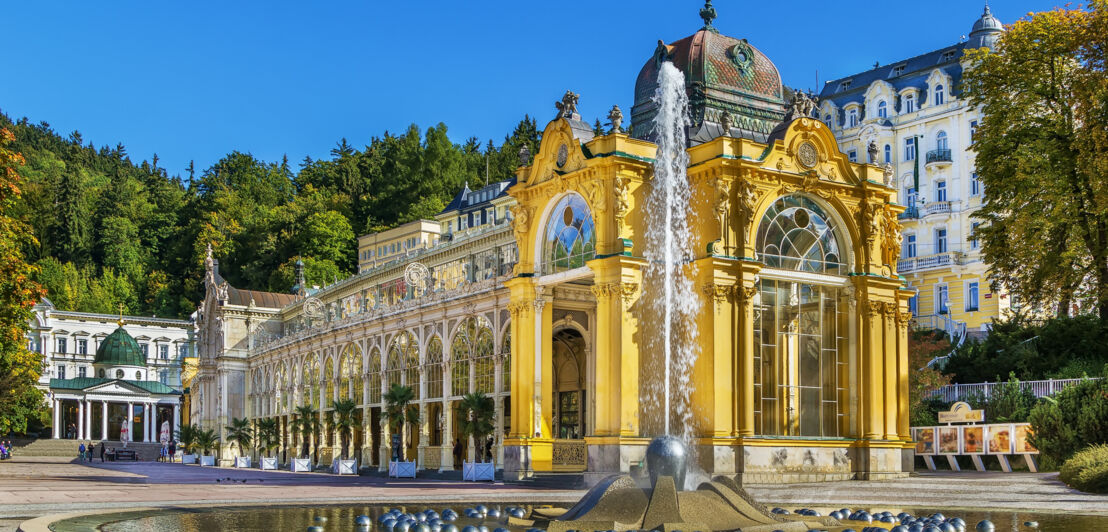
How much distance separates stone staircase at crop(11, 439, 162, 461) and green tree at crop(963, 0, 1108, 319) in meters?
73.2

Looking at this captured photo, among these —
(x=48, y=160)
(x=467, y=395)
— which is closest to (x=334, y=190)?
(x=48, y=160)

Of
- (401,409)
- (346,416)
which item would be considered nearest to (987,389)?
(401,409)

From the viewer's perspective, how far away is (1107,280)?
36688 millimetres

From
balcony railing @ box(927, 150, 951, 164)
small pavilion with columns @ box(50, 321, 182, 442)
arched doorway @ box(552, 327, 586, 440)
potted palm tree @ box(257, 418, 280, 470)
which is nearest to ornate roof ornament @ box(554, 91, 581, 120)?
arched doorway @ box(552, 327, 586, 440)

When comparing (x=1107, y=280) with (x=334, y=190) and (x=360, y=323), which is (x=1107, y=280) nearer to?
(x=360, y=323)

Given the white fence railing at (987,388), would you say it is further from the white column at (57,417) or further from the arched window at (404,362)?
the white column at (57,417)

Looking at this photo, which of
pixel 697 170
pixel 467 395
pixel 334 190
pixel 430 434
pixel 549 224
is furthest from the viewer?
pixel 334 190

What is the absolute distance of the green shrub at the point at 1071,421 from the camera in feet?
97.2

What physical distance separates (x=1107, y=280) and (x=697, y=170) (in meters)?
14.4

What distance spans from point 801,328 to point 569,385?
36.3ft

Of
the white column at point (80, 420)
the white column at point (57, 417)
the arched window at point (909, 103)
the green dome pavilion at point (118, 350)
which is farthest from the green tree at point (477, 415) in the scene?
the green dome pavilion at point (118, 350)

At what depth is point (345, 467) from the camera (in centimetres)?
4988

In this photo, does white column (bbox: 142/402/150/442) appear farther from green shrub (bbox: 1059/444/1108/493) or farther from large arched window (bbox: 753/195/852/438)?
green shrub (bbox: 1059/444/1108/493)

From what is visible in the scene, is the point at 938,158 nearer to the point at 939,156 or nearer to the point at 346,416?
the point at 939,156
